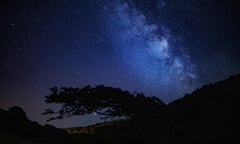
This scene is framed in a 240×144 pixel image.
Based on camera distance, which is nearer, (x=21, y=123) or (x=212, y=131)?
(x=21, y=123)

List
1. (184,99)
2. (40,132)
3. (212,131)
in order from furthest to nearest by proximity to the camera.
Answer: (184,99), (212,131), (40,132)

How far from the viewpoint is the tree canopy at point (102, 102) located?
1418 centimetres

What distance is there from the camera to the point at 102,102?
1481 cm

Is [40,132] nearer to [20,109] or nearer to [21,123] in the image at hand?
[21,123]

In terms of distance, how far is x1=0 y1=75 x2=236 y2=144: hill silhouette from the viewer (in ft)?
47.6

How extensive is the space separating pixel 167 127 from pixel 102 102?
3656mm

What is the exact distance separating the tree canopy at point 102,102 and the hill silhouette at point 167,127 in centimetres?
56

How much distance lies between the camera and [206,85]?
3753cm

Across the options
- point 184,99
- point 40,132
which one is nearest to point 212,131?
point 184,99

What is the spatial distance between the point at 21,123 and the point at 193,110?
20574 mm

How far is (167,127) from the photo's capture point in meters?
14.8

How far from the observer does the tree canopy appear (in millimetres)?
14180

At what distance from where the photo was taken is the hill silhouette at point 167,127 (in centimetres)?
1451

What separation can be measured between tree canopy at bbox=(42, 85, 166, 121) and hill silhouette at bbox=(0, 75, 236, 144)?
0.56 m
